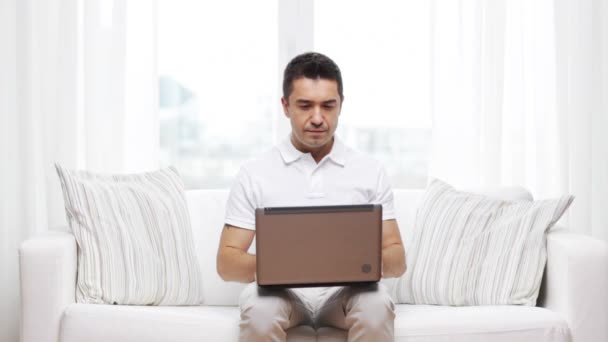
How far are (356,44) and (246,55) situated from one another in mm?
486

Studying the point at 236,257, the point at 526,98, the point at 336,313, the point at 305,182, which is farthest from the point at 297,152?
the point at 526,98

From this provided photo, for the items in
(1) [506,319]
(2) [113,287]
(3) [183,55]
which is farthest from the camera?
(3) [183,55]

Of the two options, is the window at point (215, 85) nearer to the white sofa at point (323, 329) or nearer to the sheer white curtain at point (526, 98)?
the sheer white curtain at point (526, 98)

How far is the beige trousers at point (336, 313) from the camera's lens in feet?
5.96

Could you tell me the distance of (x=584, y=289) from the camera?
2.12 meters

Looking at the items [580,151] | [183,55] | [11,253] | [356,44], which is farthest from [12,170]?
[580,151]

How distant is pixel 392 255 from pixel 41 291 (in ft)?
3.13

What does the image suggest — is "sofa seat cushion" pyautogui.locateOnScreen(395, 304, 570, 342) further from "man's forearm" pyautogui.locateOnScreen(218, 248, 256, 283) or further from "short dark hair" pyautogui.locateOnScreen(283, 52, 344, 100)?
"short dark hair" pyautogui.locateOnScreen(283, 52, 344, 100)

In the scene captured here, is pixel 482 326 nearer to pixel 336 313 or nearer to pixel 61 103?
pixel 336 313

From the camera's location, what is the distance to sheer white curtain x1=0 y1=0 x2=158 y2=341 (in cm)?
308

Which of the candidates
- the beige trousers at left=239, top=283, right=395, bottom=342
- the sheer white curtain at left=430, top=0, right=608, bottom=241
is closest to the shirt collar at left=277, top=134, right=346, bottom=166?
the beige trousers at left=239, top=283, right=395, bottom=342

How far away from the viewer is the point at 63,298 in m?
2.11

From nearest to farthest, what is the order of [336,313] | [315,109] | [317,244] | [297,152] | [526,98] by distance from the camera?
[317,244] → [336,313] → [315,109] → [297,152] → [526,98]

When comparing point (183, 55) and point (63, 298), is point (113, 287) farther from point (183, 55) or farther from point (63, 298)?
point (183, 55)
